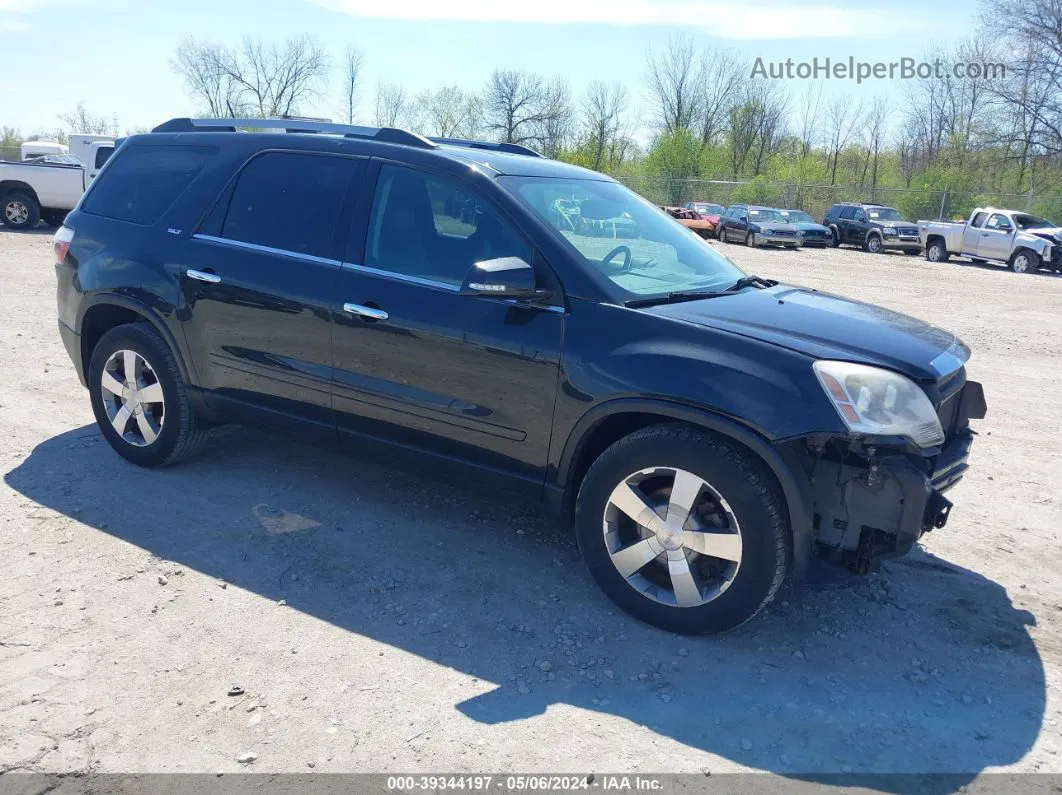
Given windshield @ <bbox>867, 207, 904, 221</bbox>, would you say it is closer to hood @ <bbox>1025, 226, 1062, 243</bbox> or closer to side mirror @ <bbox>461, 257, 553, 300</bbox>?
hood @ <bbox>1025, 226, 1062, 243</bbox>

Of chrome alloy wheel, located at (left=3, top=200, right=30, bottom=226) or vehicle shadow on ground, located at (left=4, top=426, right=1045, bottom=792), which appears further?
chrome alloy wheel, located at (left=3, top=200, right=30, bottom=226)

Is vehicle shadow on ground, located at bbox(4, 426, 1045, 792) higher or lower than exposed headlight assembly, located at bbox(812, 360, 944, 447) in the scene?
lower

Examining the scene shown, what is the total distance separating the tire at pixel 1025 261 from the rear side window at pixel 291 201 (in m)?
26.0

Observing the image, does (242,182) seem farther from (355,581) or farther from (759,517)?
(759,517)

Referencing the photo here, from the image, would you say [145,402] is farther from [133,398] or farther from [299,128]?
[299,128]

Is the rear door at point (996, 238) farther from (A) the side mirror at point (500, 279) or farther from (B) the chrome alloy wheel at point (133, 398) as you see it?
(B) the chrome alloy wheel at point (133, 398)

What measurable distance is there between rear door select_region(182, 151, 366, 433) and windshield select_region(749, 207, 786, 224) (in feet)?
91.1

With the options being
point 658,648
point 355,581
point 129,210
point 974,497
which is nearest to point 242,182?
point 129,210

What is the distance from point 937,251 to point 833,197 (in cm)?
1399

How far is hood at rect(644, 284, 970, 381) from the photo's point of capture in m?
3.33

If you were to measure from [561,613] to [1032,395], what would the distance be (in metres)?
6.12

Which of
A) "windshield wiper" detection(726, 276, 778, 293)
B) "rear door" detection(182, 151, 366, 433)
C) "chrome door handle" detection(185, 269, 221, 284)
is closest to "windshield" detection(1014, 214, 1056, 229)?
"windshield wiper" detection(726, 276, 778, 293)

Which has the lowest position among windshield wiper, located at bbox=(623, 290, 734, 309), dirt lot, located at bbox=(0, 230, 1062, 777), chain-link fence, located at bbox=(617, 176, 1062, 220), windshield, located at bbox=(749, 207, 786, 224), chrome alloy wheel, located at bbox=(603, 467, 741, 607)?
dirt lot, located at bbox=(0, 230, 1062, 777)

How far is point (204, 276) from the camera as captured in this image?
4562 millimetres
